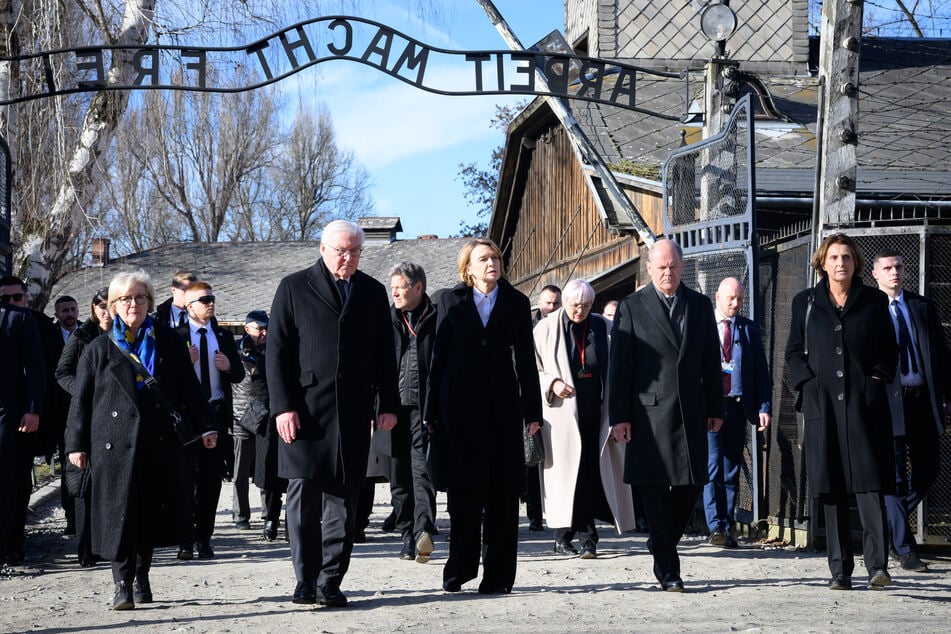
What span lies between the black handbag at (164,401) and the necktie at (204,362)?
2613 mm

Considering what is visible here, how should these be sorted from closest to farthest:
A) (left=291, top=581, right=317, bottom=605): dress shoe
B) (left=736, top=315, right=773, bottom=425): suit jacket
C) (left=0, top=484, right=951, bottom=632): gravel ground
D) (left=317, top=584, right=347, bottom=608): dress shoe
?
(left=0, top=484, right=951, bottom=632): gravel ground < (left=317, top=584, right=347, bottom=608): dress shoe < (left=291, top=581, right=317, bottom=605): dress shoe < (left=736, top=315, right=773, bottom=425): suit jacket

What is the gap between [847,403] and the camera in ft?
25.0

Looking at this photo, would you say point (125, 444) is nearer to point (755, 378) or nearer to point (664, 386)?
point (664, 386)

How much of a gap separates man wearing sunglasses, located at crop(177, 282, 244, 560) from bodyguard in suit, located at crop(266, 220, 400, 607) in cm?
272

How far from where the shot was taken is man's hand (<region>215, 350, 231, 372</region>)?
9.86 meters

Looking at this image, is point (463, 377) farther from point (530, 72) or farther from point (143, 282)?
point (530, 72)

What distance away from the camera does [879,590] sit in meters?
7.43

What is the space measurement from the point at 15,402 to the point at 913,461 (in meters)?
5.96

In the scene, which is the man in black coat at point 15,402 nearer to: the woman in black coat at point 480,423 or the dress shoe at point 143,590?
the dress shoe at point 143,590

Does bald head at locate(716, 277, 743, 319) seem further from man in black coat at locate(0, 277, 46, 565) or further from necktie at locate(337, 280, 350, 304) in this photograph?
man in black coat at locate(0, 277, 46, 565)

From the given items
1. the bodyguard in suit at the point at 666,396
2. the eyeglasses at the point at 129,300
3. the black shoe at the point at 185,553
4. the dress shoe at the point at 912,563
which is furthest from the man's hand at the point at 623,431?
the black shoe at the point at 185,553

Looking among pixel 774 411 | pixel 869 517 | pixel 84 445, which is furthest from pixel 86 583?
pixel 774 411

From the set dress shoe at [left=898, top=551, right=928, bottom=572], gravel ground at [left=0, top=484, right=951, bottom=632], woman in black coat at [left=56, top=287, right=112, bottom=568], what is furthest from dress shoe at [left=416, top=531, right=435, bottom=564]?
dress shoe at [left=898, top=551, right=928, bottom=572]

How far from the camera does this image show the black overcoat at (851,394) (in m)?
7.53
